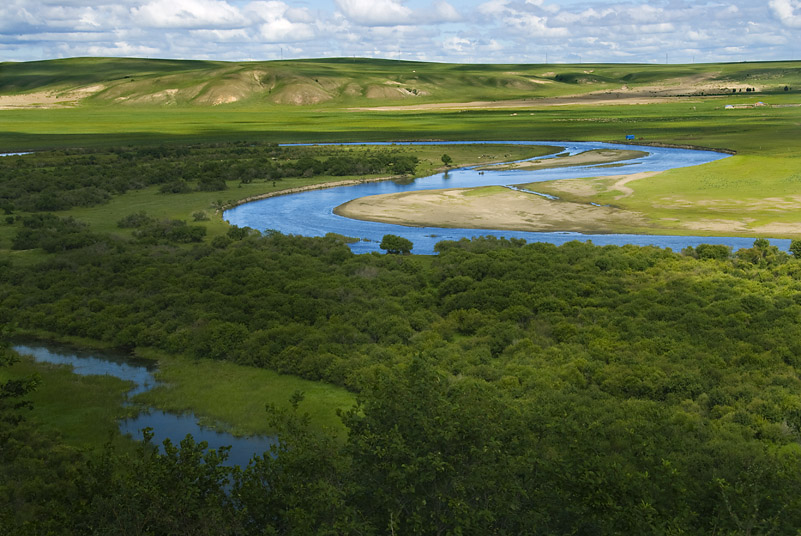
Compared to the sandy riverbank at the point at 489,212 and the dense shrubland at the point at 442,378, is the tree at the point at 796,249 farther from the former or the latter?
the sandy riverbank at the point at 489,212

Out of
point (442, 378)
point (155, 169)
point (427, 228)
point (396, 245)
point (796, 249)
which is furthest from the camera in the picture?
point (155, 169)

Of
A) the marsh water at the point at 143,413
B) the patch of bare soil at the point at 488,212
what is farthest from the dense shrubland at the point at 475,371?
the patch of bare soil at the point at 488,212

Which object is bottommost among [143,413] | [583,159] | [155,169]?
[143,413]

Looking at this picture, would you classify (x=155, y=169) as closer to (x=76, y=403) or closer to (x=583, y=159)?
(x=583, y=159)

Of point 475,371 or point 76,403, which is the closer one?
point 76,403

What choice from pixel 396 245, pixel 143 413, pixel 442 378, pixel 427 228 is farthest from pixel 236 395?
pixel 427 228

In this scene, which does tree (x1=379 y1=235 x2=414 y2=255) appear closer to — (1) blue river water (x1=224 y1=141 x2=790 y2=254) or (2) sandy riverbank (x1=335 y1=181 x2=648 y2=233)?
(1) blue river water (x1=224 y1=141 x2=790 y2=254)

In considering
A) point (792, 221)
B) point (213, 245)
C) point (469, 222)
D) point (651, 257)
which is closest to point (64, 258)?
point (213, 245)
